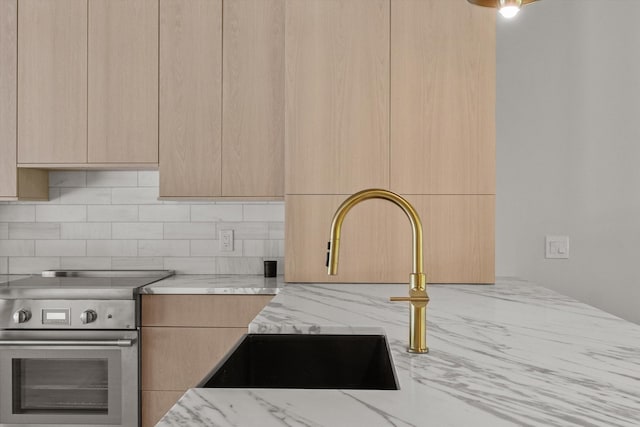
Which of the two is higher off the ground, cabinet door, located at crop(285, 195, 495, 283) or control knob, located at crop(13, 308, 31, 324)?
Answer: cabinet door, located at crop(285, 195, 495, 283)

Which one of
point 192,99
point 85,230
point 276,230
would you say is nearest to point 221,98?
point 192,99

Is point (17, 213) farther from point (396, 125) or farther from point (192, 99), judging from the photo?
point (396, 125)

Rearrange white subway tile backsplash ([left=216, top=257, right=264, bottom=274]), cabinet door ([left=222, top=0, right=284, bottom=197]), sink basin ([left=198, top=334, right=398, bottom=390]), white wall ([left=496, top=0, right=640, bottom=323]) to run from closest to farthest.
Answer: sink basin ([left=198, top=334, right=398, bottom=390]) < cabinet door ([left=222, top=0, right=284, bottom=197]) < white wall ([left=496, top=0, right=640, bottom=323]) < white subway tile backsplash ([left=216, top=257, right=264, bottom=274])

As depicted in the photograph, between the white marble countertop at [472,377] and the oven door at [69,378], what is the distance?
0.98 meters

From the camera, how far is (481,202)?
2234mm

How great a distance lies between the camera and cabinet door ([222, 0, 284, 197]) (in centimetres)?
242

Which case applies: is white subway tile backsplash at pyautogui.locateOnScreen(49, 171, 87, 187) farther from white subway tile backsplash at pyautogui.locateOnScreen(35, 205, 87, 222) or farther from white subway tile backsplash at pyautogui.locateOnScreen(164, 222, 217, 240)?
white subway tile backsplash at pyautogui.locateOnScreen(164, 222, 217, 240)

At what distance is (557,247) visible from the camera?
2.59 m

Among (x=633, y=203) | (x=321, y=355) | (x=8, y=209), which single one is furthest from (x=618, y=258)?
(x=8, y=209)

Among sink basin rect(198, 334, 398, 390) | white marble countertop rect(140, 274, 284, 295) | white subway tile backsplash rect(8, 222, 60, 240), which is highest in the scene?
white subway tile backsplash rect(8, 222, 60, 240)

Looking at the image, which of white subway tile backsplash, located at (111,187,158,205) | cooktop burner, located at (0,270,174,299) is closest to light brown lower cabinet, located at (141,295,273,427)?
cooktop burner, located at (0,270,174,299)

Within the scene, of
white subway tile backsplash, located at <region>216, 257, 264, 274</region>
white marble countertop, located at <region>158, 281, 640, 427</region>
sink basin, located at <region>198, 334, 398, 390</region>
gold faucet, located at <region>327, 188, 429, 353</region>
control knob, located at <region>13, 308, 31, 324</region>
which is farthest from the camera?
white subway tile backsplash, located at <region>216, 257, 264, 274</region>

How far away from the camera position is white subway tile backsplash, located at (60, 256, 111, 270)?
2.79 metres

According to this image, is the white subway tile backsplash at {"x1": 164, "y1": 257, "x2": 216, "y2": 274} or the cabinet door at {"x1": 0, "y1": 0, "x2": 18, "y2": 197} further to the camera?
the white subway tile backsplash at {"x1": 164, "y1": 257, "x2": 216, "y2": 274}
